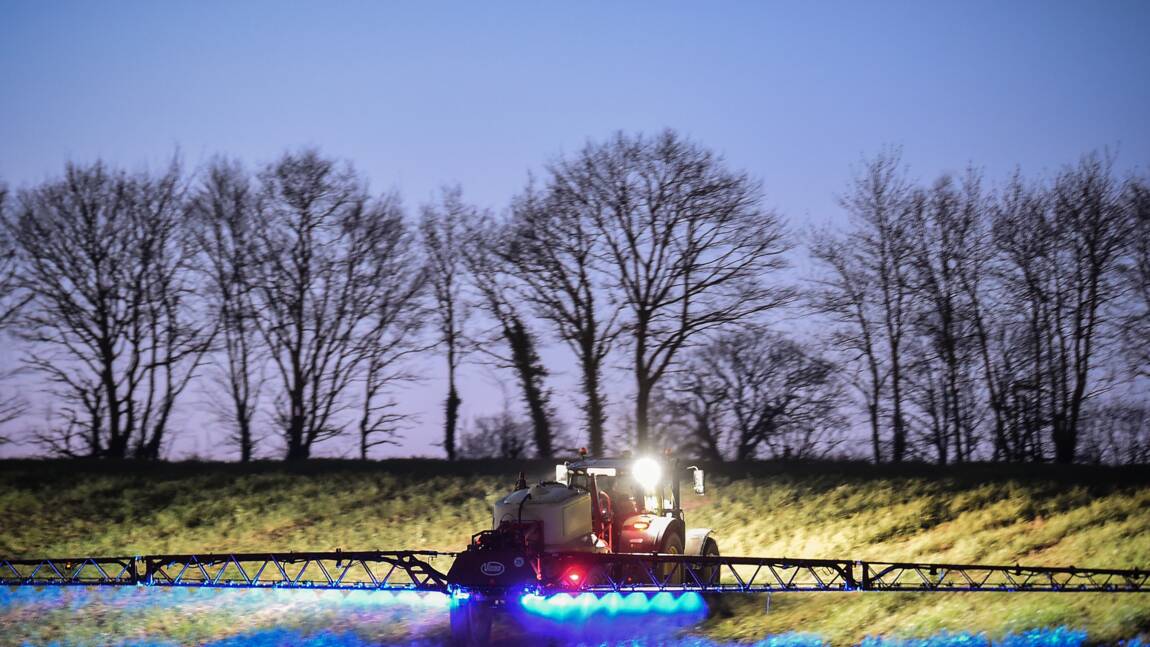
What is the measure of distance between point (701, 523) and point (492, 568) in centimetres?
1648

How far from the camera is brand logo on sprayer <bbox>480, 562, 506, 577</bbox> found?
53.7ft

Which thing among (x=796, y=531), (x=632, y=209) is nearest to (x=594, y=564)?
(x=796, y=531)

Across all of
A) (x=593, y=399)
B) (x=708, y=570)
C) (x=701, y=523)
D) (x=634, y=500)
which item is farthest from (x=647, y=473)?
(x=593, y=399)

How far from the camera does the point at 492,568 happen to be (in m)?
16.4

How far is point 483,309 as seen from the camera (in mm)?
44438

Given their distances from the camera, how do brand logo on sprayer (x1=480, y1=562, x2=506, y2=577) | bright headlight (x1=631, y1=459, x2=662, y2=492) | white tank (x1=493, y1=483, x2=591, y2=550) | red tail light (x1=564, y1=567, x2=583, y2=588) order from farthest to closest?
bright headlight (x1=631, y1=459, x2=662, y2=492), white tank (x1=493, y1=483, x2=591, y2=550), red tail light (x1=564, y1=567, x2=583, y2=588), brand logo on sprayer (x1=480, y1=562, x2=506, y2=577)

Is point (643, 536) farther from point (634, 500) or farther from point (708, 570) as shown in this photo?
point (708, 570)

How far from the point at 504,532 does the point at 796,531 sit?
15.5 metres

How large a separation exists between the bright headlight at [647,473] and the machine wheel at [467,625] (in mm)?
4283

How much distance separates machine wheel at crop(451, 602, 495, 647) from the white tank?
145cm

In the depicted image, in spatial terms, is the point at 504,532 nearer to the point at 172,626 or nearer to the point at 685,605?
the point at 685,605

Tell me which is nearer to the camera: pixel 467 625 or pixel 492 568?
pixel 492 568

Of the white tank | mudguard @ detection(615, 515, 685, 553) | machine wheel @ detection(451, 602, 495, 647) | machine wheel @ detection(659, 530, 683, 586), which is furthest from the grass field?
the white tank

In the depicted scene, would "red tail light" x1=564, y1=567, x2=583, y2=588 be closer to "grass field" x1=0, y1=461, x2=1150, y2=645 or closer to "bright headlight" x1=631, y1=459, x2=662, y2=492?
"grass field" x1=0, y1=461, x2=1150, y2=645
